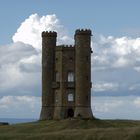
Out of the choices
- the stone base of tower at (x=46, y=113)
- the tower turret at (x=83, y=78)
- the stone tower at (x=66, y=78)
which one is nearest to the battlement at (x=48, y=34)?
the stone tower at (x=66, y=78)

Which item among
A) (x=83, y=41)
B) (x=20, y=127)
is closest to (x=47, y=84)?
(x=83, y=41)

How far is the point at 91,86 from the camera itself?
87.6 metres

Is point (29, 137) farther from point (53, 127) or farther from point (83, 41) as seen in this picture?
point (83, 41)

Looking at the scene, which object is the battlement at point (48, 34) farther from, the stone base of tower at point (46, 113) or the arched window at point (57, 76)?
the stone base of tower at point (46, 113)

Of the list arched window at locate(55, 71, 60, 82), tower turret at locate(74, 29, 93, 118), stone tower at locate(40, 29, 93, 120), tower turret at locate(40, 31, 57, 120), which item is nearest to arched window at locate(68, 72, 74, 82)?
stone tower at locate(40, 29, 93, 120)

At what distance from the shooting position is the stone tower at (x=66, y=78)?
86219 millimetres

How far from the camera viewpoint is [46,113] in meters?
89.9

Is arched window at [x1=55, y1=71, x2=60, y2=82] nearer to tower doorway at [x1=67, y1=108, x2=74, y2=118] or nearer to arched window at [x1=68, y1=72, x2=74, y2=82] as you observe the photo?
arched window at [x1=68, y1=72, x2=74, y2=82]

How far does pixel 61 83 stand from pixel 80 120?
34.4 feet

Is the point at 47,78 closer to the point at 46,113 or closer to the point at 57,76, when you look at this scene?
the point at 57,76

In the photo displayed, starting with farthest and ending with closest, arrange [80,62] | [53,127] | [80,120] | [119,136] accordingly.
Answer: [80,62], [80,120], [53,127], [119,136]

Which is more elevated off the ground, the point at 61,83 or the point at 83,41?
the point at 83,41

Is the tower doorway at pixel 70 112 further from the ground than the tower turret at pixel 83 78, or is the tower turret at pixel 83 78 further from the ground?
the tower turret at pixel 83 78

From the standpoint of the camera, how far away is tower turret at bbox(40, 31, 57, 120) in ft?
294
